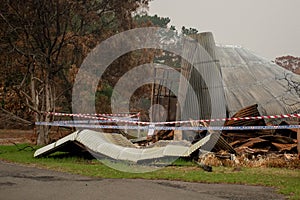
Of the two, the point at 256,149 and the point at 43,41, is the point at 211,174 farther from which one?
the point at 43,41

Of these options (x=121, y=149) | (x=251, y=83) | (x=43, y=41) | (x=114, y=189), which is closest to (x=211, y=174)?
(x=114, y=189)

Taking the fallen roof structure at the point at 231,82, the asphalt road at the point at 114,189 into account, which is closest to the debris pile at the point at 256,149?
the fallen roof structure at the point at 231,82

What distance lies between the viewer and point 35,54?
60.6 feet

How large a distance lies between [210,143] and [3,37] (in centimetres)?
1149

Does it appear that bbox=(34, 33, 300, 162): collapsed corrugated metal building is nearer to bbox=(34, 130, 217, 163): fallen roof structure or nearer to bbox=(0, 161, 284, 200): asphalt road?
bbox=(34, 130, 217, 163): fallen roof structure

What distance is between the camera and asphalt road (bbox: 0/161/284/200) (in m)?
6.88

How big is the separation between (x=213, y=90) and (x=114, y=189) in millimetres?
10067

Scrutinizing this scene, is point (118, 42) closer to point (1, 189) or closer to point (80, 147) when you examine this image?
point (80, 147)

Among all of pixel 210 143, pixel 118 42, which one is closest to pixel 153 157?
pixel 210 143

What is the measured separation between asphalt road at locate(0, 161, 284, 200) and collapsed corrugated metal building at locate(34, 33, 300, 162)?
13.7 ft

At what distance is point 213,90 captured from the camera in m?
16.8

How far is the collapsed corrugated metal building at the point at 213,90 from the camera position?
15.8 m


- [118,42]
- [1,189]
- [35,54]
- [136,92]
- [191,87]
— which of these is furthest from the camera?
[136,92]

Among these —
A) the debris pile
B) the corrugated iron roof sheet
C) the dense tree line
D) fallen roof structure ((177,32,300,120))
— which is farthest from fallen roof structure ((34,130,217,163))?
the dense tree line
